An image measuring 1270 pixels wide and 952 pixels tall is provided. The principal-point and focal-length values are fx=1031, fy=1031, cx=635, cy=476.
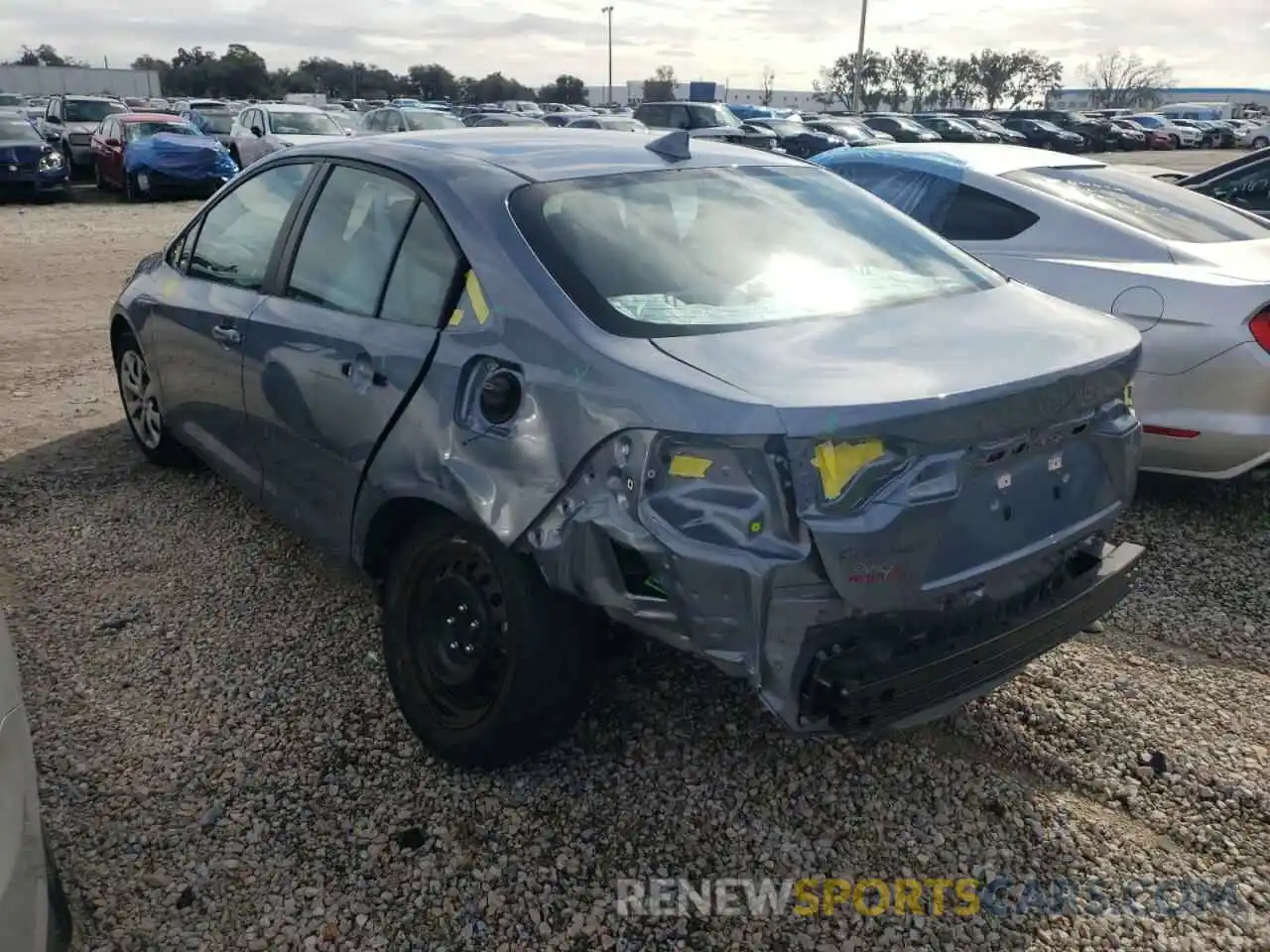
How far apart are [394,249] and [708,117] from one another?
78.6 ft

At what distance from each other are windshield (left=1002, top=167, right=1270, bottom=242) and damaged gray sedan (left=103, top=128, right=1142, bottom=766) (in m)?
2.03

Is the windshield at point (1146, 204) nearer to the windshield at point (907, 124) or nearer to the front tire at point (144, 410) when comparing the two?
the front tire at point (144, 410)

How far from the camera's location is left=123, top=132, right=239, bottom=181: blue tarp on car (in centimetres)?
1719

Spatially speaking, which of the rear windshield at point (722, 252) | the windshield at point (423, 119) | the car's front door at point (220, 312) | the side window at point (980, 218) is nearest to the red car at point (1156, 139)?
the windshield at point (423, 119)

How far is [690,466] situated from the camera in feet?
7.20

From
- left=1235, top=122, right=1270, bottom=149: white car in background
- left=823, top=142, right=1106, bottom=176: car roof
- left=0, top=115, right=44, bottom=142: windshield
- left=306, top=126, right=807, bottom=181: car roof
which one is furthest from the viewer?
left=1235, top=122, right=1270, bottom=149: white car in background

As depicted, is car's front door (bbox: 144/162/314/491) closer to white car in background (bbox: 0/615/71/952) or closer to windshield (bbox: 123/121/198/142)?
white car in background (bbox: 0/615/71/952)

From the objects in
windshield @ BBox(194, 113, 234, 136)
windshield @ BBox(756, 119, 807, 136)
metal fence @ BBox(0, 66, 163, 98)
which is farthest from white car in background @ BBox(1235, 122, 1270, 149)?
metal fence @ BBox(0, 66, 163, 98)

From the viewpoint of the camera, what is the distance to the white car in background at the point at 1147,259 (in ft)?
13.7

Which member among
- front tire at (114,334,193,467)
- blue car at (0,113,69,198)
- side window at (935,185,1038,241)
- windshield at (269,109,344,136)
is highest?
windshield at (269,109,344,136)

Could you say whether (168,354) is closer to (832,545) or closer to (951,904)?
(832,545)

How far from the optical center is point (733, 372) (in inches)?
88.7

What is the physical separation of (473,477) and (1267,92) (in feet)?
386

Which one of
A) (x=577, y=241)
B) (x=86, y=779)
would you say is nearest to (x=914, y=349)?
(x=577, y=241)
